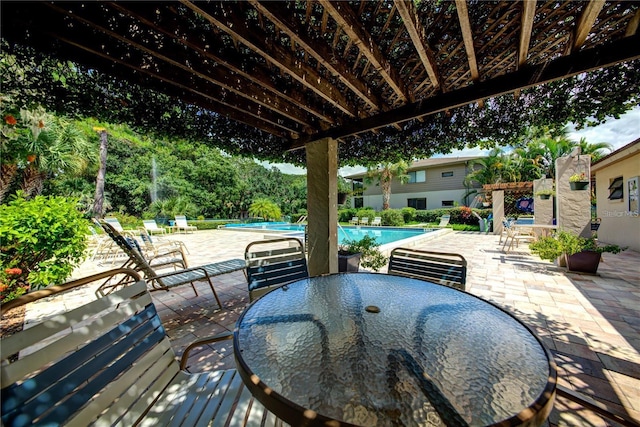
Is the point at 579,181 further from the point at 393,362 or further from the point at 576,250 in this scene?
the point at 393,362

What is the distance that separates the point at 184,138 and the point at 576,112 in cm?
461

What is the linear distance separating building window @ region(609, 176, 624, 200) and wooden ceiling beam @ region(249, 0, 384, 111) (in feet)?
29.6

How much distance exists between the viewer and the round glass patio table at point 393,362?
2.43 feet

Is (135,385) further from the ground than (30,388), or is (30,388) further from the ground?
(30,388)

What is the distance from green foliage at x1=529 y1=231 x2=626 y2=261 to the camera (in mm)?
4356

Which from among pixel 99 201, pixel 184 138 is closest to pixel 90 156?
pixel 99 201

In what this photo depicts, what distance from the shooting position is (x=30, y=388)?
0.77m

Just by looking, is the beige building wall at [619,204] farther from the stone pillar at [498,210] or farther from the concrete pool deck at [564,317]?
the stone pillar at [498,210]

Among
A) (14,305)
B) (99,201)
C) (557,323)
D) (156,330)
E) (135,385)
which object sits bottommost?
(557,323)

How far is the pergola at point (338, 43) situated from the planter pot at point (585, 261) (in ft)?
13.0

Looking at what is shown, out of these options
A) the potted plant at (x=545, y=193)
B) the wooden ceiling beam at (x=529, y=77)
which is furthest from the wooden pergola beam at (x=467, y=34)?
the potted plant at (x=545, y=193)

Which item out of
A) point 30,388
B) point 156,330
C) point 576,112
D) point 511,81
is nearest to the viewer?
point 30,388

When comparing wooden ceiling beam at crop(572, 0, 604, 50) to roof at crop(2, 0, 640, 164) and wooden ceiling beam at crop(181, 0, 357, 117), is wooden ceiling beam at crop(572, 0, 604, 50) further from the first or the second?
wooden ceiling beam at crop(181, 0, 357, 117)

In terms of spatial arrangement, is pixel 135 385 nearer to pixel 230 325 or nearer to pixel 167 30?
pixel 230 325
